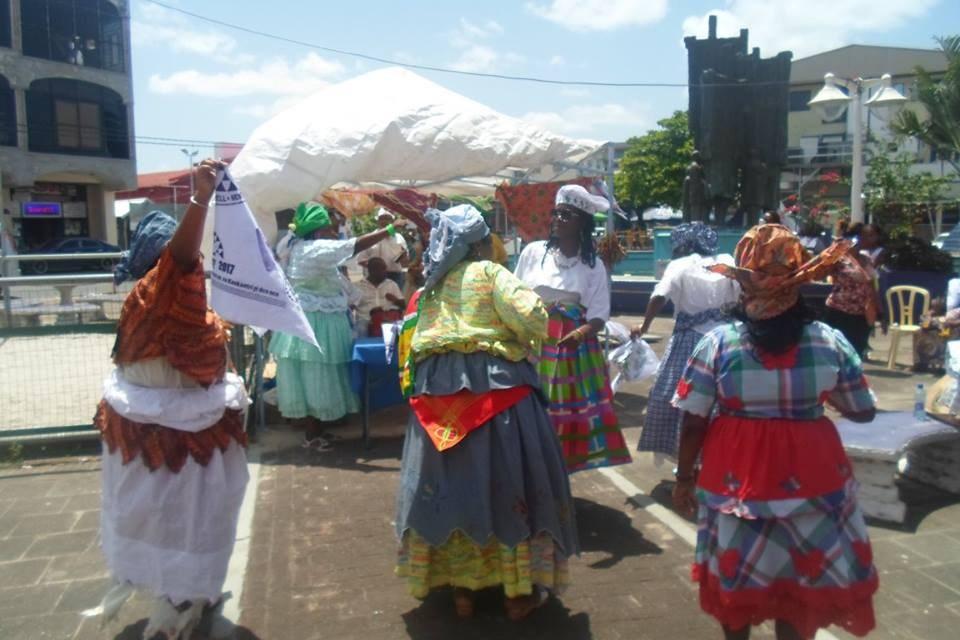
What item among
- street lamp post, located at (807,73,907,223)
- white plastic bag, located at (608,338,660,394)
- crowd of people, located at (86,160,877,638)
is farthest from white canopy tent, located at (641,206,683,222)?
crowd of people, located at (86,160,877,638)

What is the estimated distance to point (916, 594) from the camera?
3.97 metres

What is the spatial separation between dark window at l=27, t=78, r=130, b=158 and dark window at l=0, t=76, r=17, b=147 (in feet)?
2.46

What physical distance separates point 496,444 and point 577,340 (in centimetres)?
150

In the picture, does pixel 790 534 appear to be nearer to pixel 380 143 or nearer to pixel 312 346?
pixel 312 346

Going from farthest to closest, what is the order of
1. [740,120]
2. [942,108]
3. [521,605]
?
[942,108]
[740,120]
[521,605]

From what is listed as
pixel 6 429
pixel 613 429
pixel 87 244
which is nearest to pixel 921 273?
pixel 613 429

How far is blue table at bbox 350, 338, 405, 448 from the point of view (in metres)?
6.57

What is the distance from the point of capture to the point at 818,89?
52.3m

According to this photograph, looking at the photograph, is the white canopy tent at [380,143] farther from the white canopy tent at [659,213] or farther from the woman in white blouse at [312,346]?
the white canopy tent at [659,213]

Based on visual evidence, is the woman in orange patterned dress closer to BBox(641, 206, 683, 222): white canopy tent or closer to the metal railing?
the metal railing

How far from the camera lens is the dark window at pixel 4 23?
31797 millimetres

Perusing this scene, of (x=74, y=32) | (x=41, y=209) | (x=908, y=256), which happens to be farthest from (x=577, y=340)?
(x=74, y=32)

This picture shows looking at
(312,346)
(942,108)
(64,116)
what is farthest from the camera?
(64,116)

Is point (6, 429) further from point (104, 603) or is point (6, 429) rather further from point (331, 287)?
point (104, 603)
